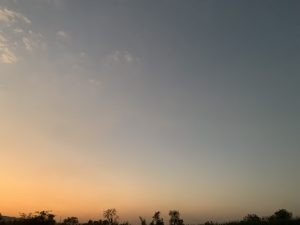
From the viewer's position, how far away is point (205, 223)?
65.1 metres

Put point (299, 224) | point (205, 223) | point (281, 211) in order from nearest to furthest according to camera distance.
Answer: point (299, 224) < point (205, 223) < point (281, 211)

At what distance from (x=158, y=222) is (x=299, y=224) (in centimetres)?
4217

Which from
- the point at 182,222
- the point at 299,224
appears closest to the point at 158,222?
the point at 182,222

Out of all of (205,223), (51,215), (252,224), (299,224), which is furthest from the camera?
(51,215)

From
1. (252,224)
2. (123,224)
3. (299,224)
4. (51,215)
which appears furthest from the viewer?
(123,224)

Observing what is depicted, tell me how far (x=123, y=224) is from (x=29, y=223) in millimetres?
21276

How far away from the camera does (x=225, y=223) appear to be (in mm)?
56625

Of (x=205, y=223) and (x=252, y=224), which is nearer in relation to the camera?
(x=252, y=224)

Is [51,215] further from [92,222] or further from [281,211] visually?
[281,211]

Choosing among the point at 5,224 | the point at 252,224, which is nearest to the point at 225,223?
the point at 252,224

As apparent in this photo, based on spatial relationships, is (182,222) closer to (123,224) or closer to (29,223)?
(123,224)

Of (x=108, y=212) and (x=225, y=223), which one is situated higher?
(x=108, y=212)

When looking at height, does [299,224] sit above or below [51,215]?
below

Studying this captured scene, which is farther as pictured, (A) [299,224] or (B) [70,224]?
(B) [70,224]
